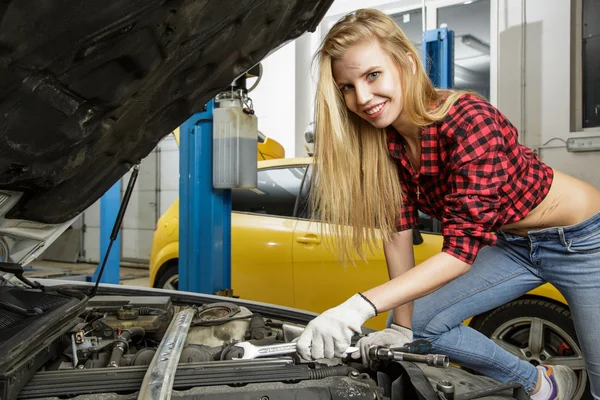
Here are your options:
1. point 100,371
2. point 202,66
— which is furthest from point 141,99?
point 100,371

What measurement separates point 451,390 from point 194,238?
193 centimetres

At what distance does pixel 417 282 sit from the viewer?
1285 mm

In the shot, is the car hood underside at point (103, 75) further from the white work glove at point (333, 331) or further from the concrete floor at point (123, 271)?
the concrete floor at point (123, 271)

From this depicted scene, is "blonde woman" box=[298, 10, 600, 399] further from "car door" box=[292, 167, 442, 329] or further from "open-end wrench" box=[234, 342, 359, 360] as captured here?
"car door" box=[292, 167, 442, 329]

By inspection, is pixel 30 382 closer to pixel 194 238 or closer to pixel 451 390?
pixel 451 390

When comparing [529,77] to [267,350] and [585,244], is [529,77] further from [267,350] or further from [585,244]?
[267,350]

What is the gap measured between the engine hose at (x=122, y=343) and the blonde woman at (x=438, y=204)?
476 mm

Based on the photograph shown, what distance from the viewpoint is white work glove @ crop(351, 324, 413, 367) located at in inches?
50.2

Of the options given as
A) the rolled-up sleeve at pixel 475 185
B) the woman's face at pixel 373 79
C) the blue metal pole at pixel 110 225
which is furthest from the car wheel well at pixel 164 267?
the rolled-up sleeve at pixel 475 185

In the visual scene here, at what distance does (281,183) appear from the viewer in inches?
124

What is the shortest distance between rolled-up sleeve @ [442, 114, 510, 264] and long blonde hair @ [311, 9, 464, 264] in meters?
0.12

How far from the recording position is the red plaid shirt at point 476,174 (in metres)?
1.30

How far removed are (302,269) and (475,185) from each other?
1.75 meters

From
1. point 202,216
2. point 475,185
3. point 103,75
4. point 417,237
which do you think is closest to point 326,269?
point 417,237
